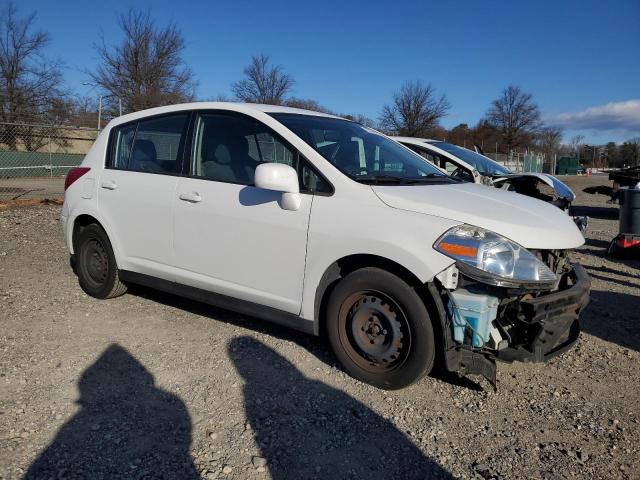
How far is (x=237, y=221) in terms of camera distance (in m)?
3.83

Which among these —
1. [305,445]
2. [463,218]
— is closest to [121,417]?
[305,445]

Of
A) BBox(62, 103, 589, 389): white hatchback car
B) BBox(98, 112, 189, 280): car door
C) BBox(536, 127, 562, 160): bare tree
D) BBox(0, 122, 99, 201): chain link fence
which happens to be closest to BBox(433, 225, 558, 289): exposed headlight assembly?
BBox(62, 103, 589, 389): white hatchback car

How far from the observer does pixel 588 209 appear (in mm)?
14992

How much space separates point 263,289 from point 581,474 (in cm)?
221

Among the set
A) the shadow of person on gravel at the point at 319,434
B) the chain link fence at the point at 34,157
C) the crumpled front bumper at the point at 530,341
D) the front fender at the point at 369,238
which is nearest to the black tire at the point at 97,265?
the shadow of person on gravel at the point at 319,434

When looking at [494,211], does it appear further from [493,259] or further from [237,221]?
[237,221]

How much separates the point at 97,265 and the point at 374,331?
3062 mm

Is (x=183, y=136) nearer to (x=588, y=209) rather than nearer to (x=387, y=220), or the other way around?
(x=387, y=220)

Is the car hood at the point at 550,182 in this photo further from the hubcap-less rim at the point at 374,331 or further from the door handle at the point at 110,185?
the door handle at the point at 110,185

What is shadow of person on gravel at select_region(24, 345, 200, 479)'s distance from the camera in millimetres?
2539

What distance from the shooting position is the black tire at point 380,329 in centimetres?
316

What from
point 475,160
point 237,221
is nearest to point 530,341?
point 237,221

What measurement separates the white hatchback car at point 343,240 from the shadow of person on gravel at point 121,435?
96 centimetres

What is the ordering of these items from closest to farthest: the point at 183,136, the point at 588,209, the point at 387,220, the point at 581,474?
1. the point at 581,474
2. the point at 387,220
3. the point at 183,136
4. the point at 588,209
